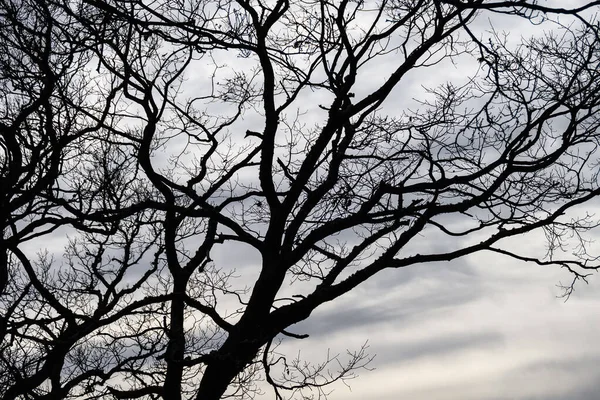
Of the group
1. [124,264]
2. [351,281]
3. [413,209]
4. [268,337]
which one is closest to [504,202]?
[413,209]

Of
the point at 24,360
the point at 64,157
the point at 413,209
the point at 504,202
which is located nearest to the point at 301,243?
the point at 413,209

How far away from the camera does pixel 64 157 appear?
9.66 metres

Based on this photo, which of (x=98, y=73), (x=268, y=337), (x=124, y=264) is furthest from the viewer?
(x=124, y=264)

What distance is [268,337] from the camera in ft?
24.7

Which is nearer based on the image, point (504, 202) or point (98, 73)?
point (504, 202)

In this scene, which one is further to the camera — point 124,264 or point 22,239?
point 124,264

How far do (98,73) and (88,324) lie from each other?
3.60 meters

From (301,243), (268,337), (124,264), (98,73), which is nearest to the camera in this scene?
(268,337)

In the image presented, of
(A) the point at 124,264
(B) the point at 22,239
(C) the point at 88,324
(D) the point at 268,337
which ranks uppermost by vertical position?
(A) the point at 124,264

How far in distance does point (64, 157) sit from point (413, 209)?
503 centimetres

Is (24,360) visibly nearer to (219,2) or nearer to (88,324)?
(88,324)

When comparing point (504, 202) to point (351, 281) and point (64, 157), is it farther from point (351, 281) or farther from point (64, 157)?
point (64, 157)

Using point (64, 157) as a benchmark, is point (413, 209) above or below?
below

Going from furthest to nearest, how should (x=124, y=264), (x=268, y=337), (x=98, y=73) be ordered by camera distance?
(x=124, y=264), (x=98, y=73), (x=268, y=337)
